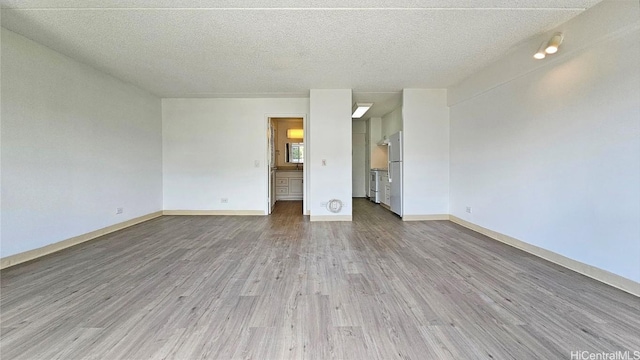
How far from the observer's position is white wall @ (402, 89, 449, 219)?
16.9ft

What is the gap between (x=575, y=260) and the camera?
265 cm

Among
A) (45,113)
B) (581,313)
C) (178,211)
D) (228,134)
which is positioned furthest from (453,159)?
(45,113)

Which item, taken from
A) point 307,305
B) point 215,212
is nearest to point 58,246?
point 215,212

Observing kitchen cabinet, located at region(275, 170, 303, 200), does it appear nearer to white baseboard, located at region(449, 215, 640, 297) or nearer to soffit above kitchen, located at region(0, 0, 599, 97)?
soffit above kitchen, located at region(0, 0, 599, 97)

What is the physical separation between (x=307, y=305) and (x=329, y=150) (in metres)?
3.54

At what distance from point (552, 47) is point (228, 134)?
5347 mm

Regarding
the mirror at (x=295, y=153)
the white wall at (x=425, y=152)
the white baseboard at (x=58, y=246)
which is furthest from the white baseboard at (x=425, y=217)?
the white baseboard at (x=58, y=246)

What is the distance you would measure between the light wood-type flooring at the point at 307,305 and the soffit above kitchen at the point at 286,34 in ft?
8.21

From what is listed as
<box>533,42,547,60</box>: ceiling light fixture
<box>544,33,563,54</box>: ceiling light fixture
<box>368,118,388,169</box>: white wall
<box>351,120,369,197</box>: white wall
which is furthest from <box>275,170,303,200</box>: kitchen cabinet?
<box>544,33,563,54</box>: ceiling light fixture

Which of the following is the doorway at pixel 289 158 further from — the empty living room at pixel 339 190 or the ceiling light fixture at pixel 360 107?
the empty living room at pixel 339 190

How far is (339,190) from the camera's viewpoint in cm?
520

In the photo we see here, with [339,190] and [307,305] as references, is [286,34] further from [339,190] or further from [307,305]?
[339,190]

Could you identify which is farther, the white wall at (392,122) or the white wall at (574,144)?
the white wall at (392,122)

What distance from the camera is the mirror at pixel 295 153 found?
8.80 meters
